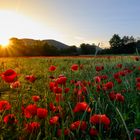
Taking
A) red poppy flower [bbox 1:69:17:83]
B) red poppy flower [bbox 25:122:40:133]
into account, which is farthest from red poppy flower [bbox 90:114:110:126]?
red poppy flower [bbox 1:69:17:83]

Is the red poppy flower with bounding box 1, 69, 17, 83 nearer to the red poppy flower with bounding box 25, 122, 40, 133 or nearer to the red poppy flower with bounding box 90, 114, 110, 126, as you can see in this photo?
the red poppy flower with bounding box 25, 122, 40, 133

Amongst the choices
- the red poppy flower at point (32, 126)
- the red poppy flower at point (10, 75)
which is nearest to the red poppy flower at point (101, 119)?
the red poppy flower at point (32, 126)

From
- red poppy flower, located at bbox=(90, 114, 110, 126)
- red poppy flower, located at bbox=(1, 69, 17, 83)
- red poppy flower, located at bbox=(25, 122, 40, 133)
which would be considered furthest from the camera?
red poppy flower, located at bbox=(1, 69, 17, 83)

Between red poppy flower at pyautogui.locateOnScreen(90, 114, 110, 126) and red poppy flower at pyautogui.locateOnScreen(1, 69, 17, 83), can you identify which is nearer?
red poppy flower at pyautogui.locateOnScreen(90, 114, 110, 126)

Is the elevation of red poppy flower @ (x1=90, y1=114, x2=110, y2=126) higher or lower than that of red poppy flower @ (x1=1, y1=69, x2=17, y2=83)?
lower

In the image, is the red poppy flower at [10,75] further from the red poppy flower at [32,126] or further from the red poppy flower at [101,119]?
the red poppy flower at [101,119]

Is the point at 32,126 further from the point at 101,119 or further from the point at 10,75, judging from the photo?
the point at 10,75

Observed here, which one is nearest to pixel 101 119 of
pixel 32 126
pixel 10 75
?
pixel 32 126

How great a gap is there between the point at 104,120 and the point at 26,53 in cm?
3791

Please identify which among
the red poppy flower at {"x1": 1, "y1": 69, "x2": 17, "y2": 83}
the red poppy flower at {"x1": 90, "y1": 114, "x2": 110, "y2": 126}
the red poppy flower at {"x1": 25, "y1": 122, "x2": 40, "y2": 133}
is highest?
the red poppy flower at {"x1": 1, "y1": 69, "x2": 17, "y2": 83}

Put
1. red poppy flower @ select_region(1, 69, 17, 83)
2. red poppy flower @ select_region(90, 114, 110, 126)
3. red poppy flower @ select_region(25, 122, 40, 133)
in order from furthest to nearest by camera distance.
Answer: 1. red poppy flower @ select_region(1, 69, 17, 83)
2. red poppy flower @ select_region(25, 122, 40, 133)
3. red poppy flower @ select_region(90, 114, 110, 126)

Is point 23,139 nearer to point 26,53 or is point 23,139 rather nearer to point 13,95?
point 13,95

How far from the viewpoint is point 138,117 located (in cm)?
292

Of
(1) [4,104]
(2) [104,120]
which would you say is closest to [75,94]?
(1) [4,104]
